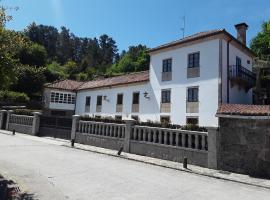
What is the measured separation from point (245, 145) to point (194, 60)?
1454 centimetres

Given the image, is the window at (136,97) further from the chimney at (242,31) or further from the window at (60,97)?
the window at (60,97)

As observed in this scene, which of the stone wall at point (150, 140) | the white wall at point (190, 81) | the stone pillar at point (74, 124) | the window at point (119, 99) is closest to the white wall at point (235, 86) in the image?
the white wall at point (190, 81)

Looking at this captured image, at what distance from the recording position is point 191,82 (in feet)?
82.3

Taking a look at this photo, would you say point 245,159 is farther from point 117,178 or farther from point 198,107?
point 198,107

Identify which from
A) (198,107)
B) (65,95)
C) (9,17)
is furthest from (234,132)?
(65,95)

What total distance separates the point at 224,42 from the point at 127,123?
479 inches

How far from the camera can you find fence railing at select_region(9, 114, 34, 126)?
1032 inches

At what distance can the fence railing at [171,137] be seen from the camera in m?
13.0

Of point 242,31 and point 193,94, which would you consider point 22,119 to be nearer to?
point 193,94

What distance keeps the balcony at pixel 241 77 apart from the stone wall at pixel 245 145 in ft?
42.5

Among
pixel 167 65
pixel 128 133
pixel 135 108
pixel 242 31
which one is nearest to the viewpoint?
pixel 128 133

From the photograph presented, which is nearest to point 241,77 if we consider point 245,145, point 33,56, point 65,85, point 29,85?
point 245,145

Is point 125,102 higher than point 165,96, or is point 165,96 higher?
point 165,96

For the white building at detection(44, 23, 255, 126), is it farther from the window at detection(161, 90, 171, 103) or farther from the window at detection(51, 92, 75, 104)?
the window at detection(51, 92, 75, 104)
